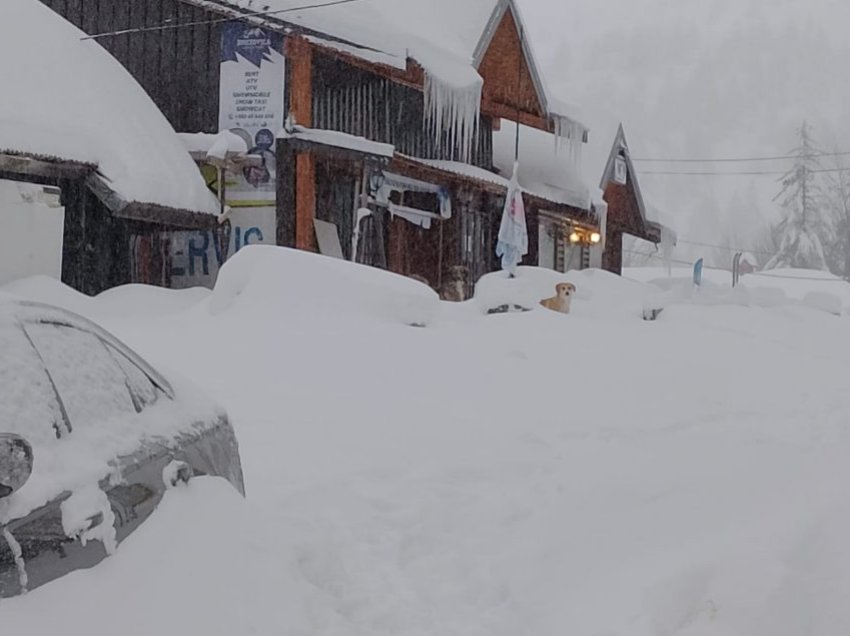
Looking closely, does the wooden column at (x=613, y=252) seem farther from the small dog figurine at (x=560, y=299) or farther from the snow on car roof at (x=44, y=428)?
the snow on car roof at (x=44, y=428)

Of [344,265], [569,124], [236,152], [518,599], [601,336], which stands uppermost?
[569,124]

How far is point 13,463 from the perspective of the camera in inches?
97.0

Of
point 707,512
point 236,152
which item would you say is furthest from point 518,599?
point 236,152

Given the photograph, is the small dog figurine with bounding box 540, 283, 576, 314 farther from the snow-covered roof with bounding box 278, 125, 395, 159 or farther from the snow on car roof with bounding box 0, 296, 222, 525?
the snow on car roof with bounding box 0, 296, 222, 525

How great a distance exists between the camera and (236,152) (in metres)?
15.2

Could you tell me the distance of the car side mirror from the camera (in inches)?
96.4

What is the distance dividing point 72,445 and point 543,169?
71.5 ft

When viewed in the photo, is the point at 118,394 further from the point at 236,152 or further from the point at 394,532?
the point at 236,152

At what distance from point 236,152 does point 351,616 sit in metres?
12.0

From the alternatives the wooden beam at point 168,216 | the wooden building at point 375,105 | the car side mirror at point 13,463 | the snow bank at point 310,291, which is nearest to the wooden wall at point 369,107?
the wooden building at point 375,105

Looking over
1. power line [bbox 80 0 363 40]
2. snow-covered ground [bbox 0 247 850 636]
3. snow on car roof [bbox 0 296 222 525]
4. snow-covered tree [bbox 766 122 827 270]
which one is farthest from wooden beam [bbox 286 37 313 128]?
snow-covered tree [bbox 766 122 827 270]

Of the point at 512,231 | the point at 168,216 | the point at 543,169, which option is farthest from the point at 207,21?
the point at 543,169

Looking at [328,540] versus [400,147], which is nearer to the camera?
[328,540]

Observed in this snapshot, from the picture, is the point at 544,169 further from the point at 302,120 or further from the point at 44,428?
the point at 44,428
